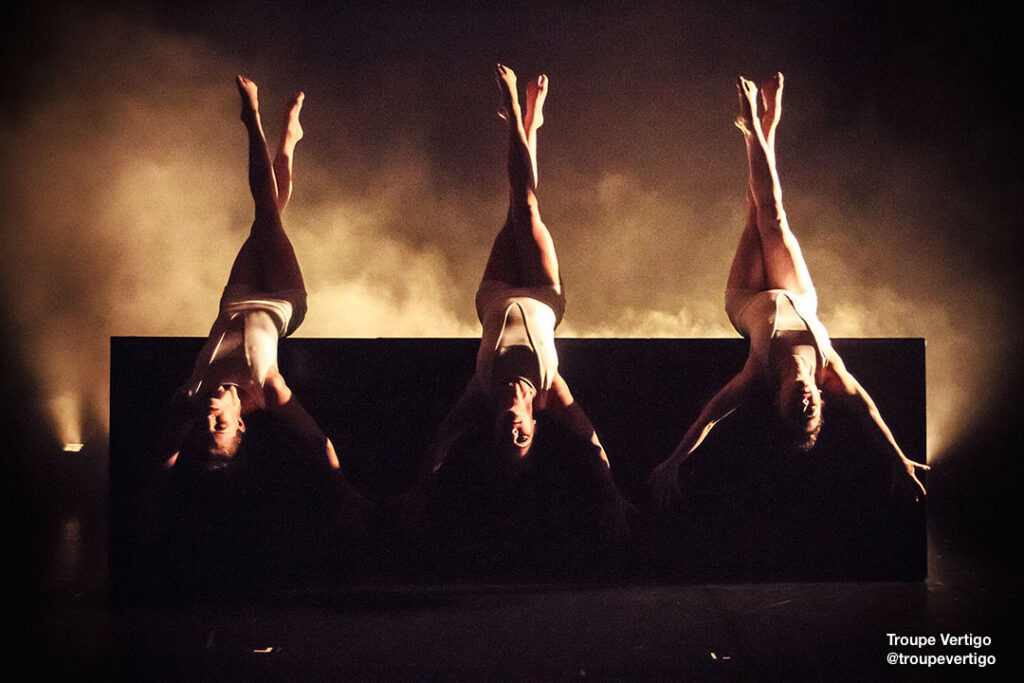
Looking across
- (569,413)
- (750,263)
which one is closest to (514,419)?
(569,413)

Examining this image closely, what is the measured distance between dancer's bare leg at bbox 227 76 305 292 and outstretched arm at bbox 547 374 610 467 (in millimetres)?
932

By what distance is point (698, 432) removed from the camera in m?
2.31

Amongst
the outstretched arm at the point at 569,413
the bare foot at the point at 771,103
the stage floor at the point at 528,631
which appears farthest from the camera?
the bare foot at the point at 771,103

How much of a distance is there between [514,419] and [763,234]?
1068 millimetres

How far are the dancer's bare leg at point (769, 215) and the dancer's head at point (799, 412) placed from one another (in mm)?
325

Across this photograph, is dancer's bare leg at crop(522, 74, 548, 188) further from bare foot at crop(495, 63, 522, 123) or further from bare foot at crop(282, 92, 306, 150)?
bare foot at crop(282, 92, 306, 150)

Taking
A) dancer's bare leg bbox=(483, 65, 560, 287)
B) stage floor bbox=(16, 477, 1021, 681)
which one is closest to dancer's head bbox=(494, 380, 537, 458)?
dancer's bare leg bbox=(483, 65, 560, 287)

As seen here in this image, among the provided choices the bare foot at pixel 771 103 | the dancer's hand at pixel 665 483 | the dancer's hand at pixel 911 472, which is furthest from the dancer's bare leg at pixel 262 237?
the dancer's hand at pixel 911 472

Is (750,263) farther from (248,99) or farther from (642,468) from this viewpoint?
(248,99)

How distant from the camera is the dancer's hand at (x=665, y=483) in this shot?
2316 millimetres

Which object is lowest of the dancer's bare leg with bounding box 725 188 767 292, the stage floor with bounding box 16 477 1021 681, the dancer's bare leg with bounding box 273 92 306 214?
the stage floor with bounding box 16 477 1021 681

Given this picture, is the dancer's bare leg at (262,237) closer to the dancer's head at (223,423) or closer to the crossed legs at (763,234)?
the dancer's head at (223,423)

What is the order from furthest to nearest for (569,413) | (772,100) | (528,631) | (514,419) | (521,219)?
(772,100) < (521,219) < (569,413) < (514,419) < (528,631)

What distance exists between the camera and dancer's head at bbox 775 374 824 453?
226 centimetres
